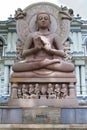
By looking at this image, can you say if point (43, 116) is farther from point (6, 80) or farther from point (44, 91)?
point (6, 80)

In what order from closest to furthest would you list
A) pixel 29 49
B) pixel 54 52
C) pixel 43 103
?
pixel 43 103 < pixel 54 52 < pixel 29 49

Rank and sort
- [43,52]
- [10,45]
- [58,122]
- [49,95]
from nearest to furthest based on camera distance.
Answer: [58,122]
[49,95]
[43,52]
[10,45]

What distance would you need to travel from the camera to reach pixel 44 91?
715 cm

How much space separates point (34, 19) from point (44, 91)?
2.72 meters

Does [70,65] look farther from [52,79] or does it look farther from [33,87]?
[33,87]

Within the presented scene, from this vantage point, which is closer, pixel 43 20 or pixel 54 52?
pixel 54 52

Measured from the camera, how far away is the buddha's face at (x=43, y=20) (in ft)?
27.2

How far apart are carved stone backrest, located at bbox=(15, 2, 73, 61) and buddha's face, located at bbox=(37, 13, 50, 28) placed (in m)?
0.32

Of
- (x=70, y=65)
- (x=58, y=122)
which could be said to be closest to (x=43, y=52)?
(x=70, y=65)

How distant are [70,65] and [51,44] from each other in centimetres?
107

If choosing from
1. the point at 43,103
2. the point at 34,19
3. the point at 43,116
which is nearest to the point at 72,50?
the point at 34,19

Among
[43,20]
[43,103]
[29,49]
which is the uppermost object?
[43,20]

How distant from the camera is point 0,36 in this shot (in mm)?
32219

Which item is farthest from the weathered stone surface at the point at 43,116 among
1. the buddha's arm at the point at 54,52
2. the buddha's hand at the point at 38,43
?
the buddha's hand at the point at 38,43
